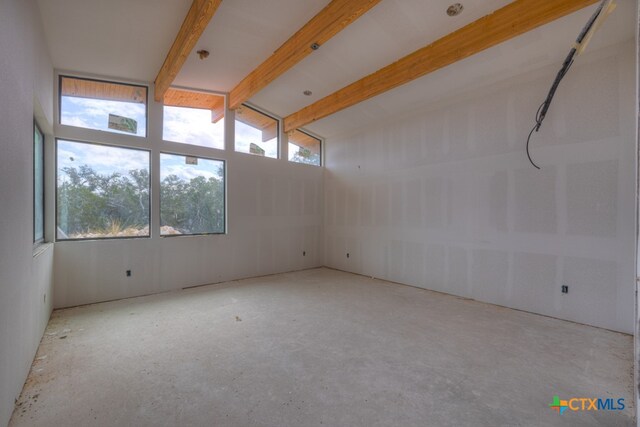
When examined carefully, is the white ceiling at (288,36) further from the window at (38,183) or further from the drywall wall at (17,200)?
the window at (38,183)

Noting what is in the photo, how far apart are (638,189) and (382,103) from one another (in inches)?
171

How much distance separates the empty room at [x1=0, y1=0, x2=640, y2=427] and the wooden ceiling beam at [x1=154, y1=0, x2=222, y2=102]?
0.16 ft

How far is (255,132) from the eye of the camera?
5961 mm

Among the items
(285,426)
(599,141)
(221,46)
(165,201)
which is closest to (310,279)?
(165,201)

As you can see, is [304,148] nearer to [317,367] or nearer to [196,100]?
[196,100]

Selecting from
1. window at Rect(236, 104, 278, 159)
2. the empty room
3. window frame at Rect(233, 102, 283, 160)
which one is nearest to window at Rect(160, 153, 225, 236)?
the empty room

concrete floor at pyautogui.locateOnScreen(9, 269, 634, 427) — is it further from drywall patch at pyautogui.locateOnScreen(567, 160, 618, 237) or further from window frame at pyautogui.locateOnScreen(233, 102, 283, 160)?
window frame at pyautogui.locateOnScreen(233, 102, 283, 160)

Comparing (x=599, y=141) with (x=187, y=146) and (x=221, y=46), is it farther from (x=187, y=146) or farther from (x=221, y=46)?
(x=187, y=146)

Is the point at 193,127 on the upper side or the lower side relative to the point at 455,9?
lower

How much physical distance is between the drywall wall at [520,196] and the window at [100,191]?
4.34 m

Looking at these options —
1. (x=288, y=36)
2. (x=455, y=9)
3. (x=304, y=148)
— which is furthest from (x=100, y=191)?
(x=455, y=9)

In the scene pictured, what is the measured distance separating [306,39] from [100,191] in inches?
146

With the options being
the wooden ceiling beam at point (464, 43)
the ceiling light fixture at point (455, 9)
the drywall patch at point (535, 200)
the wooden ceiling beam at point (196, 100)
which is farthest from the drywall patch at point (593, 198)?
the wooden ceiling beam at point (196, 100)

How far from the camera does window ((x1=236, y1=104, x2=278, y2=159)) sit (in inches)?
223
